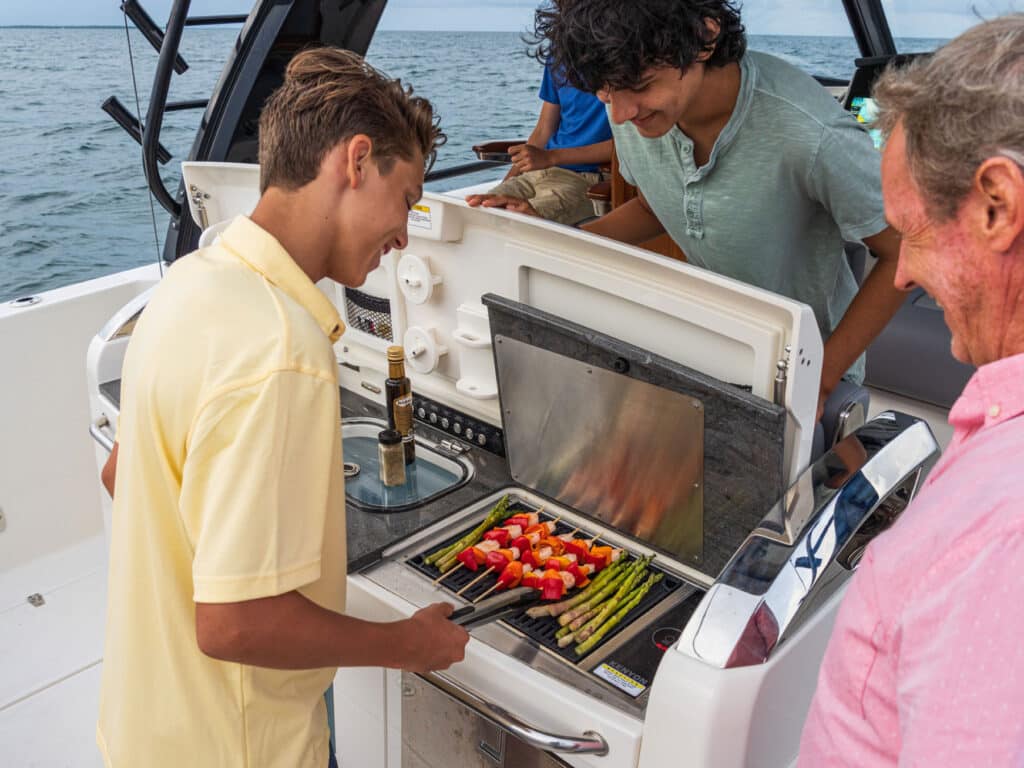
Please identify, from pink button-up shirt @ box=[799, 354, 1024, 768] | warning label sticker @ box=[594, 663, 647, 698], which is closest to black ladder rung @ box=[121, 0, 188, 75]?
warning label sticker @ box=[594, 663, 647, 698]

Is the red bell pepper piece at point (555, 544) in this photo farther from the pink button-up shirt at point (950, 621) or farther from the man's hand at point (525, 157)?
the man's hand at point (525, 157)

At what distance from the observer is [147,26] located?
2965 millimetres

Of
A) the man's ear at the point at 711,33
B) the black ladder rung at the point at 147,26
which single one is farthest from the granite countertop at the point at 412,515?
the black ladder rung at the point at 147,26

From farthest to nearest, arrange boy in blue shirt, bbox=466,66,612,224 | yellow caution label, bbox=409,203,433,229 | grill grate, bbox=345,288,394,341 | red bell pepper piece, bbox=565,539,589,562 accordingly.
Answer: boy in blue shirt, bbox=466,66,612,224, grill grate, bbox=345,288,394,341, yellow caution label, bbox=409,203,433,229, red bell pepper piece, bbox=565,539,589,562

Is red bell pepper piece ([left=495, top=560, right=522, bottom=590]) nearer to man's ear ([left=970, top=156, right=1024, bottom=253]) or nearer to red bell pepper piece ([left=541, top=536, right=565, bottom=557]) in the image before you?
red bell pepper piece ([left=541, top=536, right=565, bottom=557])

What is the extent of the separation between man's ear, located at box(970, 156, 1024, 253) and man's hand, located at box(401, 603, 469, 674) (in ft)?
2.95

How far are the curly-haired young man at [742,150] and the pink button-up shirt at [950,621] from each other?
2.69 ft

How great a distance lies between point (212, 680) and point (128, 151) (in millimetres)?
32423

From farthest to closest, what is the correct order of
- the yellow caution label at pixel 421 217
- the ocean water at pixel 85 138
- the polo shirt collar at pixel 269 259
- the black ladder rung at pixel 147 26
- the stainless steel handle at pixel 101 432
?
the ocean water at pixel 85 138 → the black ladder rung at pixel 147 26 → the stainless steel handle at pixel 101 432 → the yellow caution label at pixel 421 217 → the polo shirt collar at pixel 269 259

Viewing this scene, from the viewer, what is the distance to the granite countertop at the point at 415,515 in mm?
1727

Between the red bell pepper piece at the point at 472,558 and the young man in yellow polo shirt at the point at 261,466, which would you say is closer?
the young man in yellow polo shirt at the point at 261,466

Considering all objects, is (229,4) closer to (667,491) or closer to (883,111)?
Result: (667,491)

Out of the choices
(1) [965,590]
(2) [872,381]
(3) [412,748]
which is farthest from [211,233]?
(2) [872,381]

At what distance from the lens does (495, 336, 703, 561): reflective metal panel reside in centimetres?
152
